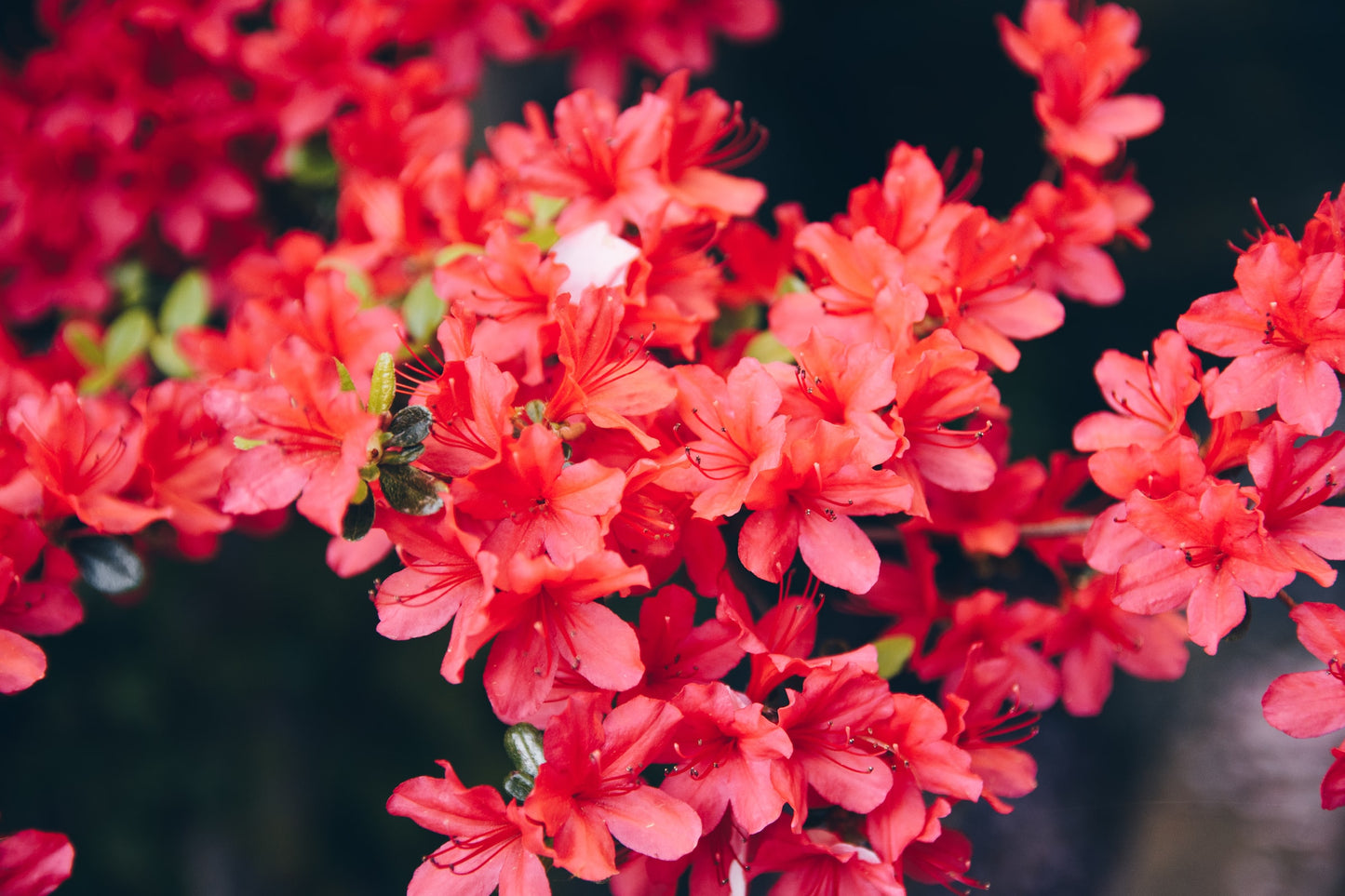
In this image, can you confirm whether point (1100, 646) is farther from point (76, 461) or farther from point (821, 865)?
point (76, 461)

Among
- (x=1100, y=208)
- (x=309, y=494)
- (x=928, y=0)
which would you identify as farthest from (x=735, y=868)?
(x=928, y=0)

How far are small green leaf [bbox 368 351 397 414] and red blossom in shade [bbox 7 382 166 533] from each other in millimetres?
248

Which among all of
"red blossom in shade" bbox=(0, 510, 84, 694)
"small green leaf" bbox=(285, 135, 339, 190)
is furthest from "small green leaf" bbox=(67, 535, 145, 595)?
"small green leaf" bbox=(285, 135, 339, 190)

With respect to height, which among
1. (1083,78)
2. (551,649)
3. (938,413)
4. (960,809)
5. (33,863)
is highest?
(1083,78)

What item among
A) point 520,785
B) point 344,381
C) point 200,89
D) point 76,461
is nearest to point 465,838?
point 520,785

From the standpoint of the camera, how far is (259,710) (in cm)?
150

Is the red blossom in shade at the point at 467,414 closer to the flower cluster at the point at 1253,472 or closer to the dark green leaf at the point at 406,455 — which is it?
the dark green leaf at the point at 406,455

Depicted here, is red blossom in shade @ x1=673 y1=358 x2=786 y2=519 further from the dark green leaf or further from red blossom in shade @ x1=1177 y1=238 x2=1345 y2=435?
red blossom in shade @ x1=1177 y1=238 x2=1345 y2=435

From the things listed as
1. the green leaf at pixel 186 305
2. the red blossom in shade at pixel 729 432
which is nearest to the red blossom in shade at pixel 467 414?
the red blossom in shade at pixel 729 432

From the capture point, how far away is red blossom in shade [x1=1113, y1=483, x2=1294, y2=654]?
0.68m

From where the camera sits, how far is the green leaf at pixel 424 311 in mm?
991

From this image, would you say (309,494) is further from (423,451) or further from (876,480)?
(876,480)

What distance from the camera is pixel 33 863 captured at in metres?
0.76

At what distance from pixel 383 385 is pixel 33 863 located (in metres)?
0.49
